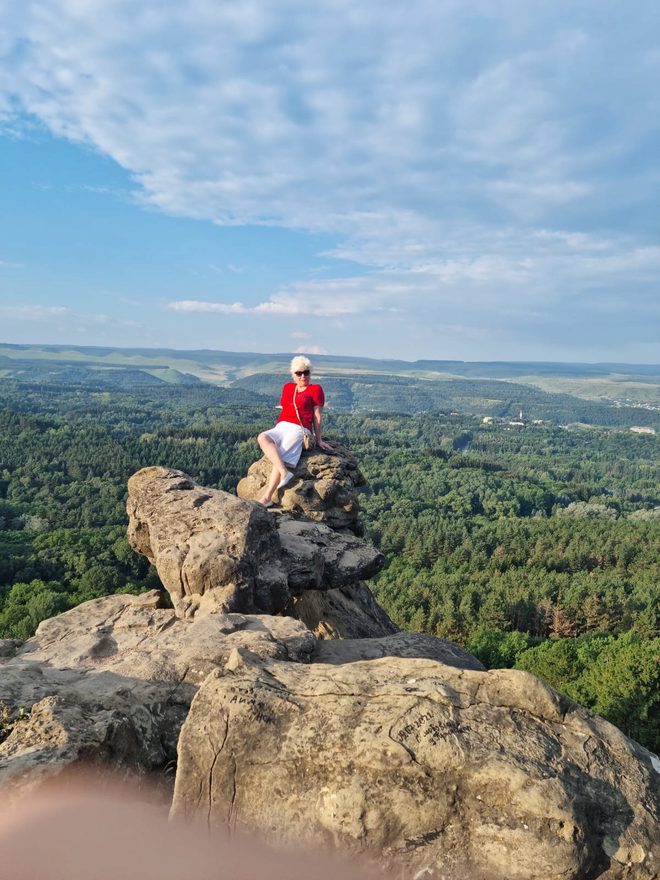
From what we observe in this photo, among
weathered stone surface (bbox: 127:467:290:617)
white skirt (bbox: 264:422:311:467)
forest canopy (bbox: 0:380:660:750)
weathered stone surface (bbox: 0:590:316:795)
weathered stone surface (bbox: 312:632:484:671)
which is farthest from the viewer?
forest canopy (bbox: 0:380:660:750)

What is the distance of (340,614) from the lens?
1639 centimetres

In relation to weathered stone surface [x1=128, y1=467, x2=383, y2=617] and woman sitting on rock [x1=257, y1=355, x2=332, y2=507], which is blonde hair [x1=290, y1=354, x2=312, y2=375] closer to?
woman sitting on rock [x1=257, y1=355, x2=332, y2=507]

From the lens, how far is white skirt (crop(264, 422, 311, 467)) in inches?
591

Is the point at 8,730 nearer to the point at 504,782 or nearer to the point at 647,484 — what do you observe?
the point at 504,782

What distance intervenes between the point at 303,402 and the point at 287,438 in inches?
48.0

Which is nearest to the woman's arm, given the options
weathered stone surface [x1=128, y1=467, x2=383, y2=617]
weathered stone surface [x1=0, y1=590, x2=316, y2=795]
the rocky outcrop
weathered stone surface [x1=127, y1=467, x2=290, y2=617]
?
weathered stone surface [x1=128, y1=467, x2=383, y2=617]

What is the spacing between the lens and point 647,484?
577 feet

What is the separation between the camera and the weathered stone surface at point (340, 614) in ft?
50.2

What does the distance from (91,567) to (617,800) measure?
67085mm

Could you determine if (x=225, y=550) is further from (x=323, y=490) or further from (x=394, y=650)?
(x=323, y=490)

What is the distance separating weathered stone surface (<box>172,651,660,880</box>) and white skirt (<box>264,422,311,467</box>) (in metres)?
8.72

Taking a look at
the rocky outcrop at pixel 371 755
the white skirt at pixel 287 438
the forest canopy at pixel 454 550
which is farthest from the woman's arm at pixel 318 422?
the forest canopy at pixel 454 550

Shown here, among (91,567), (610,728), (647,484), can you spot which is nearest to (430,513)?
(91,567)

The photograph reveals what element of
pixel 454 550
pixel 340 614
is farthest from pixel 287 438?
pixel 454 550
